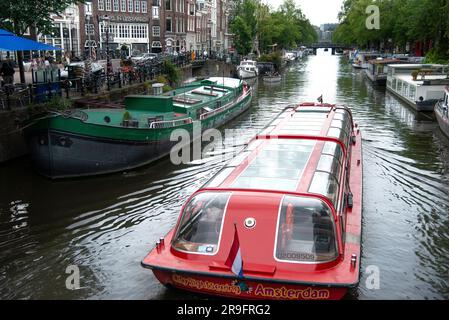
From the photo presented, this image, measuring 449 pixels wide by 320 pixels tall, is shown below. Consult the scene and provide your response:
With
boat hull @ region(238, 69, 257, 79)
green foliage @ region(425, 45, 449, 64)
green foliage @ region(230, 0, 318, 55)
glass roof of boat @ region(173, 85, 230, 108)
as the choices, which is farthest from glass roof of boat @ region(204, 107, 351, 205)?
green foliage @ region(230, 0, 318, 55)

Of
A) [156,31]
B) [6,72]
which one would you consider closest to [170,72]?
[6,72]

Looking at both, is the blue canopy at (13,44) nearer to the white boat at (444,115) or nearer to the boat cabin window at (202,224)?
the boat cabin window at (202,224)

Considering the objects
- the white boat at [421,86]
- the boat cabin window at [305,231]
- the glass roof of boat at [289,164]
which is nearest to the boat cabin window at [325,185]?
the glass roof of boat at [289,164]

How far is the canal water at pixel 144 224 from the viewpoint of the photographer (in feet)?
29.8

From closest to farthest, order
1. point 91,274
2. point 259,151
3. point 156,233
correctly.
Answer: point 91,274, point 259,151, point 156,233

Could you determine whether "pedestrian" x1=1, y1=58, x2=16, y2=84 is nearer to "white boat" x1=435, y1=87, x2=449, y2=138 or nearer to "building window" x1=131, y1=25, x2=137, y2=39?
"white boat" x1=435, y1=87, x2=449, y2=138

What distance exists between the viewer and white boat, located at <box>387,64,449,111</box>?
2833 centimetres

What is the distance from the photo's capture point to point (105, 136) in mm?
15898

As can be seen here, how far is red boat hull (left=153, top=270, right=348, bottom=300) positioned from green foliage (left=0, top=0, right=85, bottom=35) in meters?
15.7

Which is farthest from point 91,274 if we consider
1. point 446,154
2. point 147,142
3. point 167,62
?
point 167,62

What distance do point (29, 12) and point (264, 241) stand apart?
53.5ft
